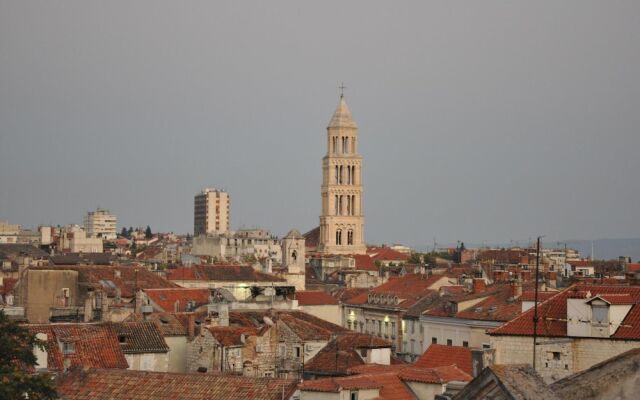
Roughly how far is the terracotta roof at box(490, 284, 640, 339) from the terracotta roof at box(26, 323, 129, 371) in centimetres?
1285

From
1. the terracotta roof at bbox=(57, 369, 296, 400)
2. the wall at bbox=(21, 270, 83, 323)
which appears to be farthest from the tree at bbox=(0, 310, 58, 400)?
the wall at bbox=(21, 270, 83, 323)

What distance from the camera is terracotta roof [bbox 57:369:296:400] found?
31.4 metres

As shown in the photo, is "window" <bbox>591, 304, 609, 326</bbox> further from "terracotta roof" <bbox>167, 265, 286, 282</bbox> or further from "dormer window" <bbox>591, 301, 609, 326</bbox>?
"terracotta roof" <bbox>167, 265, 286, 282</bbox>

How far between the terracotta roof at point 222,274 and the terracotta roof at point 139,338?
133 feet

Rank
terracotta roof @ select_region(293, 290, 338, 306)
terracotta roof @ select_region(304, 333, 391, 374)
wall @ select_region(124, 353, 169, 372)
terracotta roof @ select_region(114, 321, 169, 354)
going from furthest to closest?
1. terracotta roof @ select_region(293, 290, 338, 306)
2. terracotta roof @ select_region(114, 321, 169, 354)
3. wall @ select_region(124, 353, 169, 372)
4. terracotta roof @ select_region(304, 333, 391, 374)

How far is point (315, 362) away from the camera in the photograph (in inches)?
1740

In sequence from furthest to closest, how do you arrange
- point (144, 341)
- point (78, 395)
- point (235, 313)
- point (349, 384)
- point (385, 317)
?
point (385, 317)
point (235, 313)
point (144, 341)
point (78, 395)
point (349, 384)

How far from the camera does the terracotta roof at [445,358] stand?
46250 millimetres

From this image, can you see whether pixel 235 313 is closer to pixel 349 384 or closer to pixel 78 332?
pixel 78 332

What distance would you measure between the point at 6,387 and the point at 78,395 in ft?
30.4

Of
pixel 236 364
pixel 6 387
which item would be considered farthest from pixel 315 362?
pixel 6 387

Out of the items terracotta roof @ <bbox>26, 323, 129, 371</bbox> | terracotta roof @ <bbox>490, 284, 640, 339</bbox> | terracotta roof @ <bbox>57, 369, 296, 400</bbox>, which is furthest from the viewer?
terracotta roof @ <bbox>26, 323, 129, 371</bbox>

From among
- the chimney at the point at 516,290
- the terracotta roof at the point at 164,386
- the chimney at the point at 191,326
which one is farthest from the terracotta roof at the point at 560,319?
the chimney at the point at 516,290

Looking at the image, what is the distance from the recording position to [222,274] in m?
90.2
